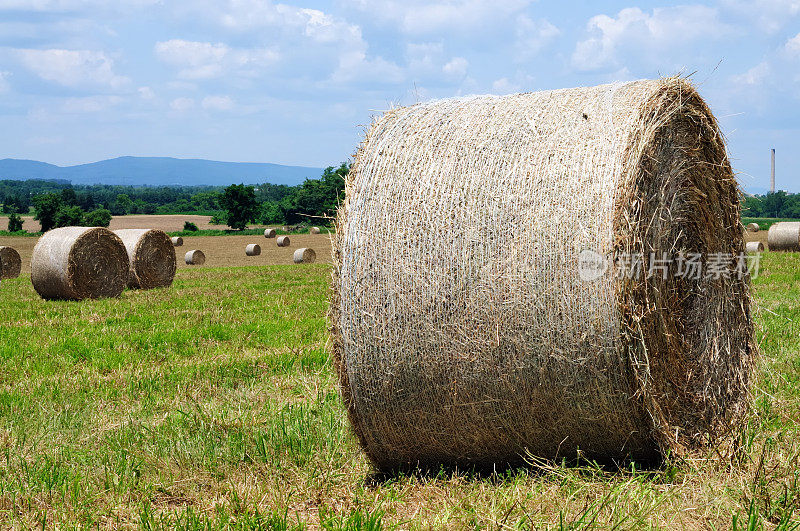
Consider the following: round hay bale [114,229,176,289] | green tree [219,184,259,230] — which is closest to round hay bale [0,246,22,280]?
round hay bale [114,229,176,289]

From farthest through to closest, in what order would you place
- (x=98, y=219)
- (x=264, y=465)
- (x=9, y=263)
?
1. (x=98, y=219)
2. (x=9, y=263)
3. (x=264, y=465)

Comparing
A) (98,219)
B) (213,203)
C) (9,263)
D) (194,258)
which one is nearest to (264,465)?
(9,263)

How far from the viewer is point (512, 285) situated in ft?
13.1

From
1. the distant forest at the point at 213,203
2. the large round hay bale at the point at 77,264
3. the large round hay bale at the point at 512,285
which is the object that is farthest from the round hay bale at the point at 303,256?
the large round hay bale at the point at 512,285

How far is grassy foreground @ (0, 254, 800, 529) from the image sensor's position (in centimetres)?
370

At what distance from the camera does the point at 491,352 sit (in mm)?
4023

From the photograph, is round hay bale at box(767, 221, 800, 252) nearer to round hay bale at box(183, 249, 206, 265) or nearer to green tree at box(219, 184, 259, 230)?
round hay bale at box(183, 249, 206, 265)

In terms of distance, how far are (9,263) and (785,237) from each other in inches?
935

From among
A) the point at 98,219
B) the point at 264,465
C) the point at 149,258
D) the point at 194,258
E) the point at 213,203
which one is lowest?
the point at 264,465

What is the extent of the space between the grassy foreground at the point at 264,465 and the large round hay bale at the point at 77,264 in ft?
20.6

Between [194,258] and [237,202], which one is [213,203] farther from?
[194,258]

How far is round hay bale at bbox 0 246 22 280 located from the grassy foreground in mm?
15215

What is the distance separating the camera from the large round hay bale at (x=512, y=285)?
3.92 m

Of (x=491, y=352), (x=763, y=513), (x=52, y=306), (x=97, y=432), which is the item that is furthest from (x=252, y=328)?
Answer: (x=763, y=513)
